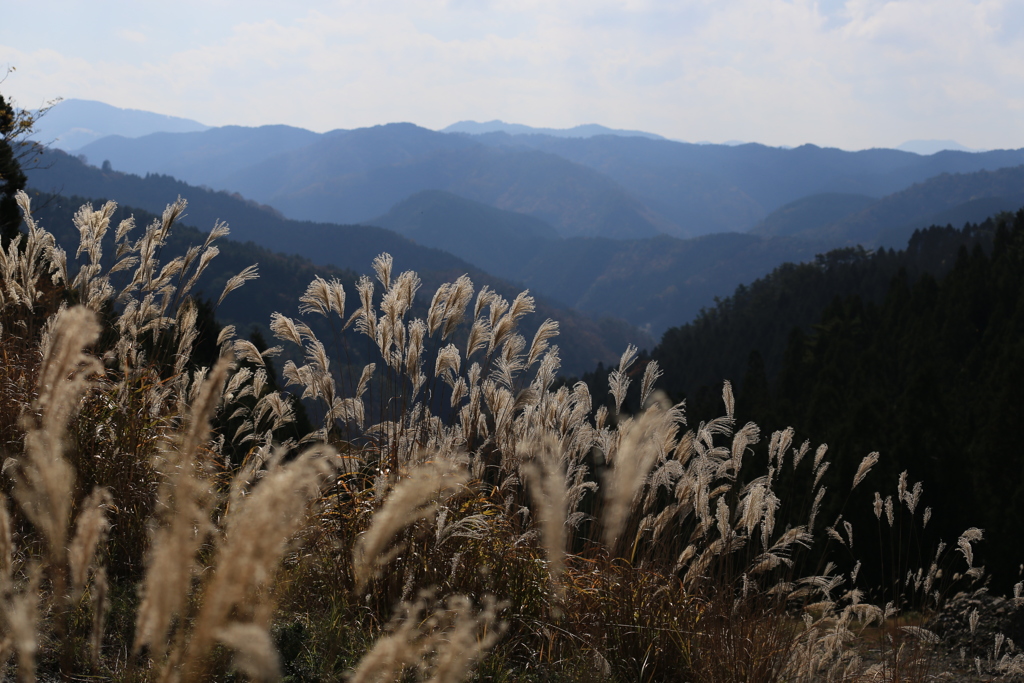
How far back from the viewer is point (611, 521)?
1.78 meters

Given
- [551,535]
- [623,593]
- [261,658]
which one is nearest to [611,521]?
[551,535]

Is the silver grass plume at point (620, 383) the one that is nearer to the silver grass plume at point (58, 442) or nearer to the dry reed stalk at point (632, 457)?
the dry reed stalk at point (632, 457)

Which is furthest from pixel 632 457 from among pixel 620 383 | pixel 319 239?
pixel 319 239

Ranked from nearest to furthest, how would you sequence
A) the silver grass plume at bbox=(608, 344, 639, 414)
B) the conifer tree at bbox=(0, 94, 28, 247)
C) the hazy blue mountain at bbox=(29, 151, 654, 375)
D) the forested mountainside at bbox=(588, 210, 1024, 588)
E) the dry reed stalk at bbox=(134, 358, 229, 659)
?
the dry reed stalk at bbox=(134, 358, 229, 659) → the silver grass plume at bbox=(608, 344, 639, 414) → the conifer tree at bbox=(0, 94, 28, 247) → the forested mountainside at bbox=(588, 210, 1024, 588) → the hazy blue mountain at bbox=(29, 151, 654, 375)

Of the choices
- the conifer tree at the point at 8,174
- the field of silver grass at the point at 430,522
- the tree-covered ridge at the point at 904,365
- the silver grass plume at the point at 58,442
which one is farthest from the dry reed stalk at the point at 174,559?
the tree-covered ridge at the point at 904,365

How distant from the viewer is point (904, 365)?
→ 37.0 metres

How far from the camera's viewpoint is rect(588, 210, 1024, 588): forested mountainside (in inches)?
621

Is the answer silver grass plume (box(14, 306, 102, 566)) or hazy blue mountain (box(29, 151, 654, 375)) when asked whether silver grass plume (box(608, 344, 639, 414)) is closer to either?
silver grass plume (box(14, 306, 102, 566))

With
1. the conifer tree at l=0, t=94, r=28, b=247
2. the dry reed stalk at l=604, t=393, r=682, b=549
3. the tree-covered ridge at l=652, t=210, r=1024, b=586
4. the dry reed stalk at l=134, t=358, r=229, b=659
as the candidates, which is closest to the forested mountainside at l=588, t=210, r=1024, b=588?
the tree-covered ridge at l=652, t=210, r=1024, b=586

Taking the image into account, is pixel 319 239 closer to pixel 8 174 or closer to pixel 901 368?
pixel 901 368

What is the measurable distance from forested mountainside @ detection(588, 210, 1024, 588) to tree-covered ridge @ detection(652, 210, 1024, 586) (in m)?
0.06

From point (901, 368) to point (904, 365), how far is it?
1.39 feet

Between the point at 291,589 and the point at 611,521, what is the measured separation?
1.90m

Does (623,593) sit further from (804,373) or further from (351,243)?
(351,243)
